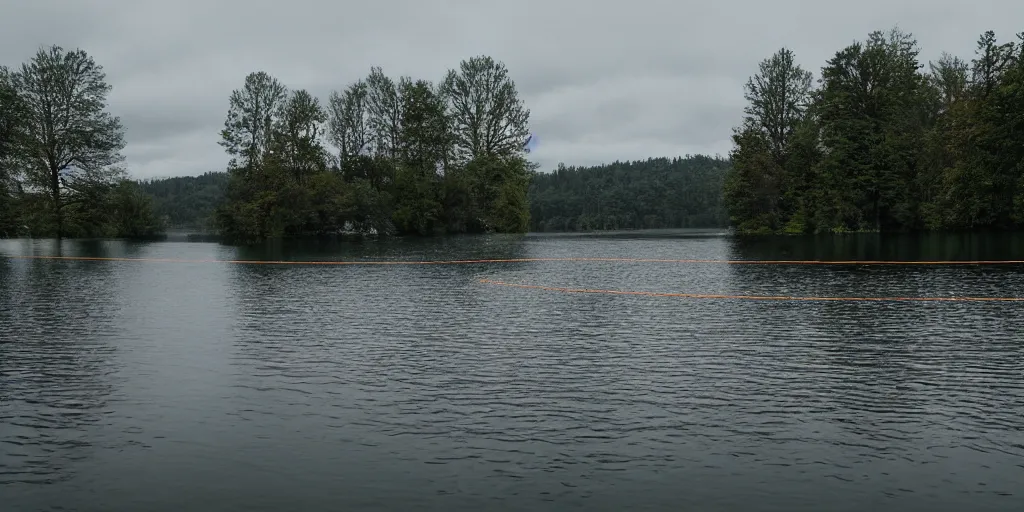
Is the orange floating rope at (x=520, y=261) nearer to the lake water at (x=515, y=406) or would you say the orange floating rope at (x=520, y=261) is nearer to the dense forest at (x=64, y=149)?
the lake water at (x=515, y=406)

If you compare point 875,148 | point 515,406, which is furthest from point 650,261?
point 875,148

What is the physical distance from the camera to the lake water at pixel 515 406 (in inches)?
317

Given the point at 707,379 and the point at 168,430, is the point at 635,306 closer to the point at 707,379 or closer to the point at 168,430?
the point at 707,379

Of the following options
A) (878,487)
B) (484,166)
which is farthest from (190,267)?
(484,166)

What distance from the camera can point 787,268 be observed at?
119ft

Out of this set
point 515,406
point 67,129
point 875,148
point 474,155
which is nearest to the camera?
point 515,406

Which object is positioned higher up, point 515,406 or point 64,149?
point 64,149

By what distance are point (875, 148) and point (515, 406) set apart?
8489cm

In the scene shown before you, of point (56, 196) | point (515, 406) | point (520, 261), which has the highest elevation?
point (56, 196)

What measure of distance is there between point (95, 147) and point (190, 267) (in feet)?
131

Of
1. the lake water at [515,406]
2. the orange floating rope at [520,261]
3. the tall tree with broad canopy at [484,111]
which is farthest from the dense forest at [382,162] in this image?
the lake water at [515,406]

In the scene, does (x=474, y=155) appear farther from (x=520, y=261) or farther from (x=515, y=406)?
(x=515, y=406)

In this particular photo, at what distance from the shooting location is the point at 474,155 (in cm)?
10162

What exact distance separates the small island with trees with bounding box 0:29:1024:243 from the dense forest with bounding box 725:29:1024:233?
18 cm
